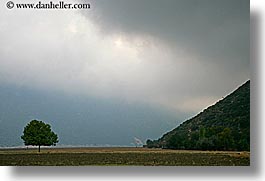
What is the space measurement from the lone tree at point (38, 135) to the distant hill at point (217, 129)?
2.13 ft

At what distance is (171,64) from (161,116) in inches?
14.0

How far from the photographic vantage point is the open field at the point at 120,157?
472 cm

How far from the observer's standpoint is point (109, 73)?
476 cm

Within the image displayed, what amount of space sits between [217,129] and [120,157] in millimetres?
681

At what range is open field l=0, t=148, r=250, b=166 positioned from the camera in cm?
472

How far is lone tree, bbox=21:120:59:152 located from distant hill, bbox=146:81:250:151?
25.5 inches

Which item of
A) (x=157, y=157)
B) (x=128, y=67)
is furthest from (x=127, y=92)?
(x=157, y=157)

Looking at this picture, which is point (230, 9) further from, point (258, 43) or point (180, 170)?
point (180, 170)
